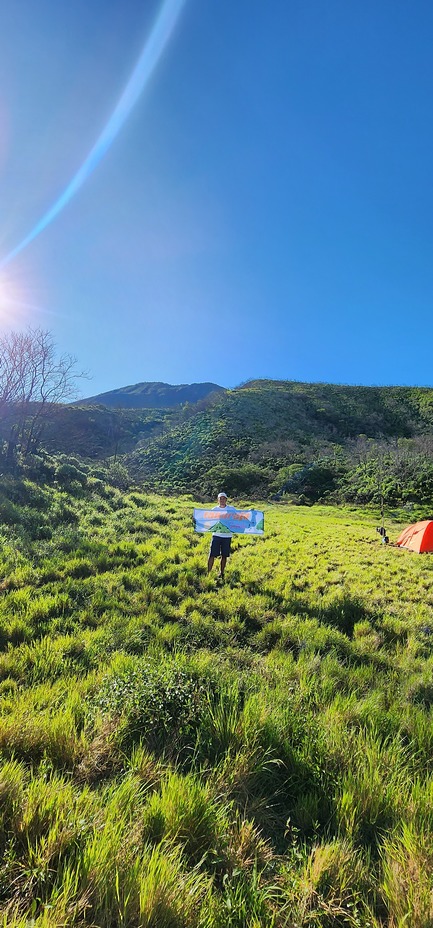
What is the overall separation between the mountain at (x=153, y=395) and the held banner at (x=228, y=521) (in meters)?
88.3

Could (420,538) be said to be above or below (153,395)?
below

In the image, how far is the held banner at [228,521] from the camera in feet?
33.1

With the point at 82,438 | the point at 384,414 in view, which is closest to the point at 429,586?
the point at 82,438

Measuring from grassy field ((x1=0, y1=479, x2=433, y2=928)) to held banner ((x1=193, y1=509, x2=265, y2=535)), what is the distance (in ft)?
10.1

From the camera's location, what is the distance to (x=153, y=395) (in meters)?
110

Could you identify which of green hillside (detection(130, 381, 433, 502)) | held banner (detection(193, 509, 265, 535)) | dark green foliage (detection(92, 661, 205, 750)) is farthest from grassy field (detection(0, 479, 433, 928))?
green hillside (detection(130, 381, 433, 502))

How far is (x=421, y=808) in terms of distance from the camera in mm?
2604

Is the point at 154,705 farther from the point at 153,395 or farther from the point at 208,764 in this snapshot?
the point at 153,395

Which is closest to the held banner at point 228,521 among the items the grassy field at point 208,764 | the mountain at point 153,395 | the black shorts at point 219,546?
the black shorts at point 219,546

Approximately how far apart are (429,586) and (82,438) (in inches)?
1941

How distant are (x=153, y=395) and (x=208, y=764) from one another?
111m

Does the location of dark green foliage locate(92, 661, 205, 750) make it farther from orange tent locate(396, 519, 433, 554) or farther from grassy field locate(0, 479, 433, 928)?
orange tent locate(396, 519, 433, 554)

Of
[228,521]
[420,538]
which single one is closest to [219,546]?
[228,521]

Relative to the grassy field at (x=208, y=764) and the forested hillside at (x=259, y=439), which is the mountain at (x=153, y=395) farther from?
the grassy field at (x=208, y=764)
